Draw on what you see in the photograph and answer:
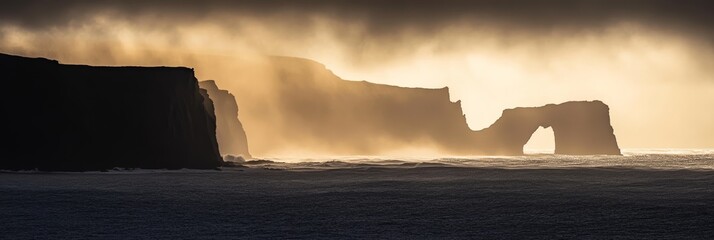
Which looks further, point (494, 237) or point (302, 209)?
point (302, 209)

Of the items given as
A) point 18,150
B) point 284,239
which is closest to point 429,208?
point 284,239

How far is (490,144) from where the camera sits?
185000mm

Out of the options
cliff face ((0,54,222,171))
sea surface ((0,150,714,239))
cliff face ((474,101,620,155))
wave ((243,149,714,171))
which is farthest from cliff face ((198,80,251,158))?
sea surface ((0,150,714,239))

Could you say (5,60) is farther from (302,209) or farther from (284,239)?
(284,239)

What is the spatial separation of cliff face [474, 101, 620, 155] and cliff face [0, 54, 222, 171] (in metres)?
104

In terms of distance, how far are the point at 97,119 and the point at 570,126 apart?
116 meters

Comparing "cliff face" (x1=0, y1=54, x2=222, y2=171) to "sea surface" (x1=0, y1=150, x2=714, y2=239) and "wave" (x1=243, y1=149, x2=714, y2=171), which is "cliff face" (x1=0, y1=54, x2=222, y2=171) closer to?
"wave" (x1=243, y1=149, x2=714, y2=171)

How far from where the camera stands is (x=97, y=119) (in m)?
74.2

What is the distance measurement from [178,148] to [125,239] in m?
54.8

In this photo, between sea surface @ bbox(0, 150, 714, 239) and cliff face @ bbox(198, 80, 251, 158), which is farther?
cliff face @ bbox(198, 80, 251, 158)

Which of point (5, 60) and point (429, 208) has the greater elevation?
point (5, 60)

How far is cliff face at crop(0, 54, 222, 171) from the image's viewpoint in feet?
228

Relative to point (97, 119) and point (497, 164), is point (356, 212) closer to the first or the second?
point (97, 119)

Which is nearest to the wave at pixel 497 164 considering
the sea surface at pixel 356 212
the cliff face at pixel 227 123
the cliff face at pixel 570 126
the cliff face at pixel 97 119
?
the cliff face at pixel 97 119
